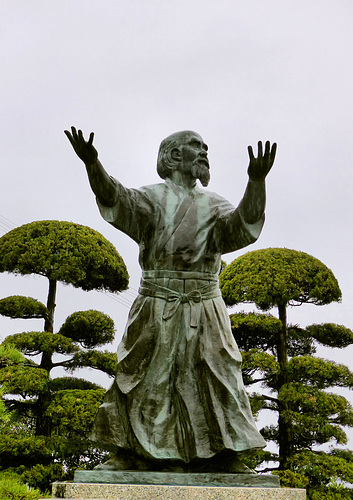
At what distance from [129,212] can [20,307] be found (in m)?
8.09

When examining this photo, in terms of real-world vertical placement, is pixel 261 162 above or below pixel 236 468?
above

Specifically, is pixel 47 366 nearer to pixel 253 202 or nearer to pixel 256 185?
pixel 253 202

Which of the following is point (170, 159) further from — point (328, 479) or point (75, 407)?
point (328, 479)

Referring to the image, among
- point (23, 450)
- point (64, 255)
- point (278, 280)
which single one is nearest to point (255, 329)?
point (278, 280)

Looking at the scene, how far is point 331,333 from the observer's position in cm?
1337

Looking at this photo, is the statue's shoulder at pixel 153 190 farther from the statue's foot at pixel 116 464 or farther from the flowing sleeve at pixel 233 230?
the statue's foot at pixel 116 464

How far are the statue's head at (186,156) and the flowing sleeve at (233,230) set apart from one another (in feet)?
1.16

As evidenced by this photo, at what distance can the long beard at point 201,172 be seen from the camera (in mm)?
5551

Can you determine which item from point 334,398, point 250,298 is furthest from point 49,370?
Result: point 334,398

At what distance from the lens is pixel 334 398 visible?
1198 cm

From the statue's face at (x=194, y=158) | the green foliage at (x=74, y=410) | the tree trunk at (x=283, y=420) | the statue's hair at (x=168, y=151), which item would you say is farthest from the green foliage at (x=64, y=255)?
the statue's face at (x=194, y=158)

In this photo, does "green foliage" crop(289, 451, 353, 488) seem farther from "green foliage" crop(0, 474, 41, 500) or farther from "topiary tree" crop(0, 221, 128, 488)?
"green foliage" crop(0, 474, 41, 500)

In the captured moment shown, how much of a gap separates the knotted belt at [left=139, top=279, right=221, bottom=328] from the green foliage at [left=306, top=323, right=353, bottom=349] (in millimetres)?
8592

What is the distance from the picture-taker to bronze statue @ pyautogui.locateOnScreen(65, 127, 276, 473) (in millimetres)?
4770
